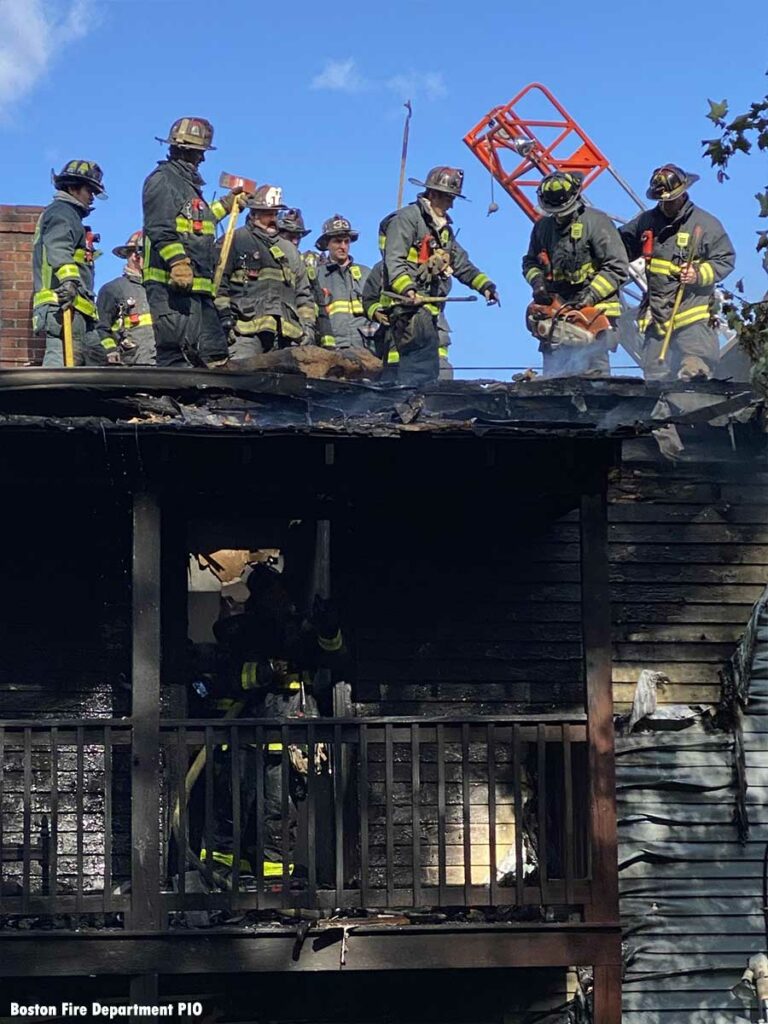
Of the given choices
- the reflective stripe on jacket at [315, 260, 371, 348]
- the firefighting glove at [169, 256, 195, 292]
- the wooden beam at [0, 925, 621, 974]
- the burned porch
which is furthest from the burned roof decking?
the reflective stripe on jacket at [315, 260, 371, 348]

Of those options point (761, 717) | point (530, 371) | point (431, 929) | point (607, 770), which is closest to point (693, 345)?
point (530, 371)

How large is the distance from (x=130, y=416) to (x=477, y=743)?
3.08m

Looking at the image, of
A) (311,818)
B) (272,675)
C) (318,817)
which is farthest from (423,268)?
(311,818)

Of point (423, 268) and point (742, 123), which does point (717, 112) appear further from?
point (423, 268)

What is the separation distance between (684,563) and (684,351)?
202 centimetres

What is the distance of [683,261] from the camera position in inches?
510

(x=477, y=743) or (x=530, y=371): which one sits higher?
(x=530, y=371)

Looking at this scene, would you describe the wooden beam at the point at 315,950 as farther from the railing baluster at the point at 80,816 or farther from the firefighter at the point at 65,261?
the firefighter at the point at 65,261

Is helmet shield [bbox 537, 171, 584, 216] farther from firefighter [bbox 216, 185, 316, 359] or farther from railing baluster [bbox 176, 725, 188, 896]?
railing baluster [bbox 176, 725, 188, 896]

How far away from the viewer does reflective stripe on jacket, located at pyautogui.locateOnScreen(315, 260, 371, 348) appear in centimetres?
1494

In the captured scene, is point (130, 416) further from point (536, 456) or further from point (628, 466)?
point (628, 466)

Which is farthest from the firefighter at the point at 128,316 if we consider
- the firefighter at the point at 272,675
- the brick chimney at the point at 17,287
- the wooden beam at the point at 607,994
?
the wooden beam at the point at 607,994

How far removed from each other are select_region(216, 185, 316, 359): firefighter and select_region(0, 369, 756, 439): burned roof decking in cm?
172

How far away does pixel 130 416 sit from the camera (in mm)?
10906
